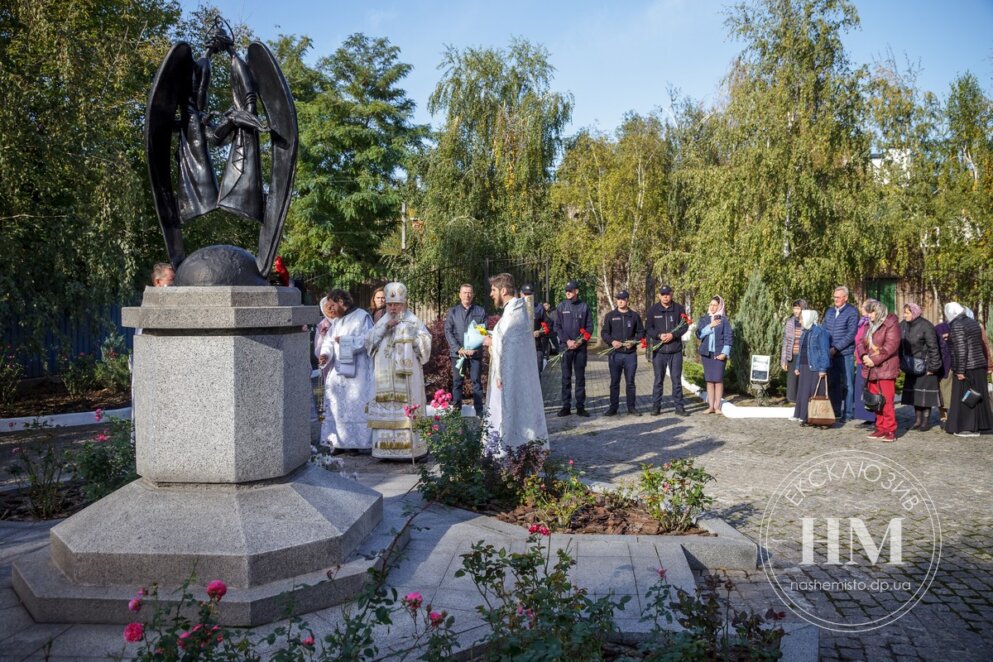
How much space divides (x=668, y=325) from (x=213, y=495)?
9.03 metres

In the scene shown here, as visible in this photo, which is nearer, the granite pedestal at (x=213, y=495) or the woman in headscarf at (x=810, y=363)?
the granite pedestal at (x=213, y=495)

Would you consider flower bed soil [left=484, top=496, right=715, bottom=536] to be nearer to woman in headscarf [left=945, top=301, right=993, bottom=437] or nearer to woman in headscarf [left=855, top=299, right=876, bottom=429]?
woman in headscarf [left=855, top=299, right=876, bottom=429]

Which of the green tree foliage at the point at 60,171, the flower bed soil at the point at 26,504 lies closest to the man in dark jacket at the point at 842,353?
the flower bed soil at the point at 26,504

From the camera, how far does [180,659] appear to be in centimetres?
245

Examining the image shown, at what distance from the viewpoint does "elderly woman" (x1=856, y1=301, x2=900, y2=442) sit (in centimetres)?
938

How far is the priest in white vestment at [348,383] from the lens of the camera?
843 centimetres

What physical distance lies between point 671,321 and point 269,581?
361 inches

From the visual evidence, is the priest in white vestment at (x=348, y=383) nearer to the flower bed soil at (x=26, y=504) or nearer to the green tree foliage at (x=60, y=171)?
the flower bed soil at (x=26, y=504)

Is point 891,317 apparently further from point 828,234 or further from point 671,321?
point 828,234

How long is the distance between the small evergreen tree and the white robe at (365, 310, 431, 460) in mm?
7297

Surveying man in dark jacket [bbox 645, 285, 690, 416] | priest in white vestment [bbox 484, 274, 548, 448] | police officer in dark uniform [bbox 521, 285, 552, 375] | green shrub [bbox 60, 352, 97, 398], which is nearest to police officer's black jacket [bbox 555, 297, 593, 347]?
police officer in dark uniform [bbox 521, 285, 552, 375]

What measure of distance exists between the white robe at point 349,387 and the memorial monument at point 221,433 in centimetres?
385

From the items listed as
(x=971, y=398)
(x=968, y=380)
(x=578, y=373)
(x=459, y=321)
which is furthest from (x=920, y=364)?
(x=459, y=321)

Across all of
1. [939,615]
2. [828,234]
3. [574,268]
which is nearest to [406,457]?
[939,615]
